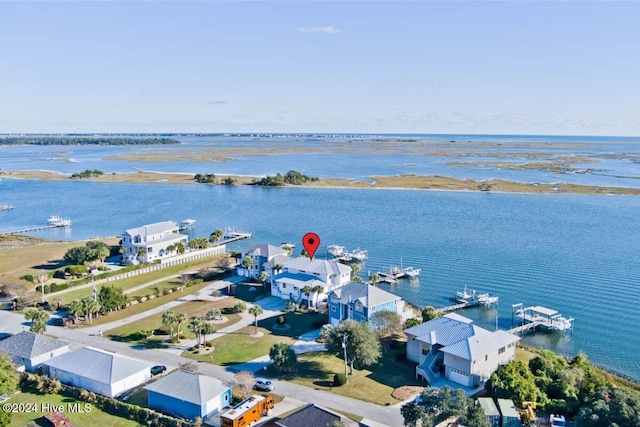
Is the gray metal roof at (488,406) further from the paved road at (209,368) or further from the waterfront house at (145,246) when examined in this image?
the waterfront house at (145,246)

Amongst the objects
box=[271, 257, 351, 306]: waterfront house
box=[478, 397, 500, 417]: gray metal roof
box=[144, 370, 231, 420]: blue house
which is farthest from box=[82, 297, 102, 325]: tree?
box=[478, 397, 500, 417]: gray metal roof

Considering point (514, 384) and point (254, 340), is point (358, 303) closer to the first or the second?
point (254, 340)

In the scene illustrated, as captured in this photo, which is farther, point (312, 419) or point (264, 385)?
point (264, 385)

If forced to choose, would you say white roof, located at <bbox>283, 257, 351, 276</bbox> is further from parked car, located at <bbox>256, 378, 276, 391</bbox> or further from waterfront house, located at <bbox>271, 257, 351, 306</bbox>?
parked car, located at <bbox>256, 378, 276, 391</bbox>

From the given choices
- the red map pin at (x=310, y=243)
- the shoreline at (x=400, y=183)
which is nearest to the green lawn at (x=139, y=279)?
the red map pin at (x=310, y=243)

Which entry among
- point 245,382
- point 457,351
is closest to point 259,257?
point 245,382

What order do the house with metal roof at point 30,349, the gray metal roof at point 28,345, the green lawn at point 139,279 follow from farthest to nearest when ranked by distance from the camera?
1. the green lawn at point 139,279
2. the gray metal roof at point 28,345
3. the house with metal roof at point 30,349
